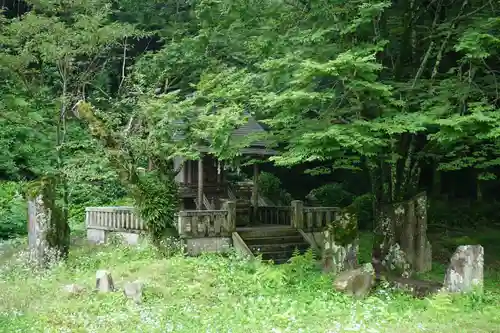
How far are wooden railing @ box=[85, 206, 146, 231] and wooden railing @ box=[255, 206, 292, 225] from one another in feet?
17.0

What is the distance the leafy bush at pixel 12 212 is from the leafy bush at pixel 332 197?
43.9 feet

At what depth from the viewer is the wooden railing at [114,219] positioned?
18.9 metres

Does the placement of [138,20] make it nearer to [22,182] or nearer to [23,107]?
[23,107]

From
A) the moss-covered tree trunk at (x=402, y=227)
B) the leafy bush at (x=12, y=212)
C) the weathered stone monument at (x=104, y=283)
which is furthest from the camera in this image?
the leafy bush at (x=12, y=212)

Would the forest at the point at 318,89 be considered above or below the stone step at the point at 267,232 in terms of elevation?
above

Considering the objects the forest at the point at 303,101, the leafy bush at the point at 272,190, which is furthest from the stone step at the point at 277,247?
the leafy bush at the point at 272,190

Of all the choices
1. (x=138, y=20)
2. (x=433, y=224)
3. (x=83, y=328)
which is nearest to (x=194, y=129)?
(x=83, y=328)

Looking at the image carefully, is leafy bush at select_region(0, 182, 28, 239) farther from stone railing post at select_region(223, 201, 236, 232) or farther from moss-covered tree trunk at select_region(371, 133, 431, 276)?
moss-covered tree trunk at select_region(371, 133, 431, 276)

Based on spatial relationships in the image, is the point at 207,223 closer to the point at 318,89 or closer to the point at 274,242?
the point at 274,242

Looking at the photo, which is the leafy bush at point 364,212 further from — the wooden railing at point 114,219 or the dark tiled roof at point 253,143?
the wooden railing at point 114,219

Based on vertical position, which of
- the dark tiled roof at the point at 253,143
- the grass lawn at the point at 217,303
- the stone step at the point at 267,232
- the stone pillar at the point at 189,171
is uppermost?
the dark tiled roof at the point at 253,143

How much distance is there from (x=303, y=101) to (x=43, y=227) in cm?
831

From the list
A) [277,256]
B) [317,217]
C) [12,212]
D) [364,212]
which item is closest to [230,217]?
[277,256]

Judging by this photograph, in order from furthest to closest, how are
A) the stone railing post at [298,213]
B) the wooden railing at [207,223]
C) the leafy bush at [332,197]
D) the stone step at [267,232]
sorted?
1. the leafy bush at [332,197]
2. the stone railing post at [298,213]
3. the stone step at [267,232]
4. the wooden railing at [207,223]
